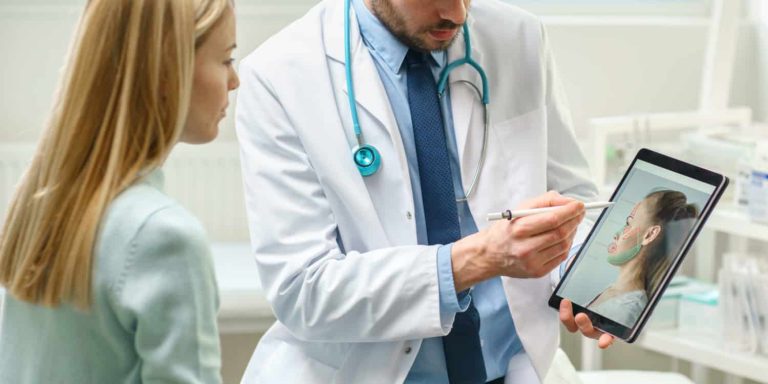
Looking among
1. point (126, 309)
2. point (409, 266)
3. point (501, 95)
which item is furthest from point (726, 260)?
point (126, 309)

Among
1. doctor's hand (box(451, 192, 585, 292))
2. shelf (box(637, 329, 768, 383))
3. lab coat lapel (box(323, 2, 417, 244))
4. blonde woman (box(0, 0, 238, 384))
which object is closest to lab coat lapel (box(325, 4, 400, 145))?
lab coat lapel (box(323, 2, 417, 244))

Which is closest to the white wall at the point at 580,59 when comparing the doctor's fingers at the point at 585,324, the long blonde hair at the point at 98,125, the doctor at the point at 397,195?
the doctor at the point at 397,195

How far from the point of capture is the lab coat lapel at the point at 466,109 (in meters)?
1.69

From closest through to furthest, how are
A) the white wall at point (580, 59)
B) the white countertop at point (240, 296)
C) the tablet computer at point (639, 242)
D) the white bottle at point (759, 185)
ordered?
the tablet computer at point (639, 242), the white bottle at point (759, 185), the white countertop at point (240, 296), the white wall at point (580, 59)

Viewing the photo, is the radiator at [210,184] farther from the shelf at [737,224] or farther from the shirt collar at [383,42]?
the shirt collar at [383,42]

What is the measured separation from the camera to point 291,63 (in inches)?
66.4

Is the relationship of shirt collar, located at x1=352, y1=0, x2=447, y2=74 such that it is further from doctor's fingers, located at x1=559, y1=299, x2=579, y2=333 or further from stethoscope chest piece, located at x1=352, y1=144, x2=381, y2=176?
doctor's fingers, located at x1=559, y1=299, x2=579, y2=333

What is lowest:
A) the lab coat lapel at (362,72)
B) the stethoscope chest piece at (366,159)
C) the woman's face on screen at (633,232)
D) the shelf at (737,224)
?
the shelf at (737,224)

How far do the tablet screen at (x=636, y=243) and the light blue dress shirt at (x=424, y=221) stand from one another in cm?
12

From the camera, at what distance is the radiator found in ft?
10.4

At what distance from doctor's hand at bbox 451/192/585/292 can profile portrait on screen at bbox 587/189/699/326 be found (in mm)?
122

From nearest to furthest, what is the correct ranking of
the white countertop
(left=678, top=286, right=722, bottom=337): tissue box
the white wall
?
Result: (left=678, top=286, right=722, bottom=337): tissue box
the white countertop
the white wall

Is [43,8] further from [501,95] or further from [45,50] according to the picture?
[501,95]

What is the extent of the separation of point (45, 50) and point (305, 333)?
1.85 metres
